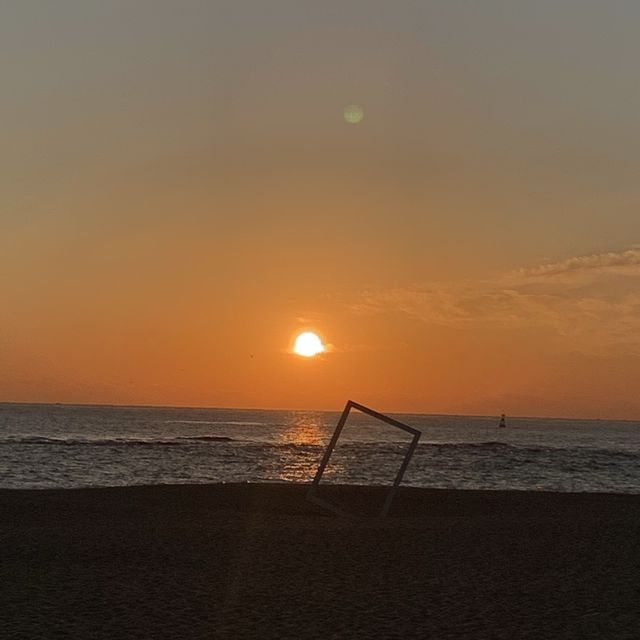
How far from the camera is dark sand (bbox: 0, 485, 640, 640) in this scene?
11102mm

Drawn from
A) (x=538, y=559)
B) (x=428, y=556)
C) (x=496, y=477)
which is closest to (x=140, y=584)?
(x=428, y=556)

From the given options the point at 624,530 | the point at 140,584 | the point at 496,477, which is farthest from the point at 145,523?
the point at 496,477

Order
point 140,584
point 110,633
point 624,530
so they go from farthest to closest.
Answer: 1. point 624,530
2. point 140,584
3. point 110,633

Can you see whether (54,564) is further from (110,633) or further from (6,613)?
(110,633)

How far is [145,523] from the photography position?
20969 millimetres

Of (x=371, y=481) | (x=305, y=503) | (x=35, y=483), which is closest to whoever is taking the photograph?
(x=305, y=503)

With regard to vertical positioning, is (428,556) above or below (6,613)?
above

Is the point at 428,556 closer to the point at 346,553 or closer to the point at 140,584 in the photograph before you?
the point at 346,553

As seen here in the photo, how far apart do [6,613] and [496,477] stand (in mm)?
35582

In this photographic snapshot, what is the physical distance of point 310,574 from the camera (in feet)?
47.3

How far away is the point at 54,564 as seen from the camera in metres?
15.0

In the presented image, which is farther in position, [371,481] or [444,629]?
[371,481]

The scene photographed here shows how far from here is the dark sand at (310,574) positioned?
1110cm

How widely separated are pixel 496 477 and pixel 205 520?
83.3 feet
